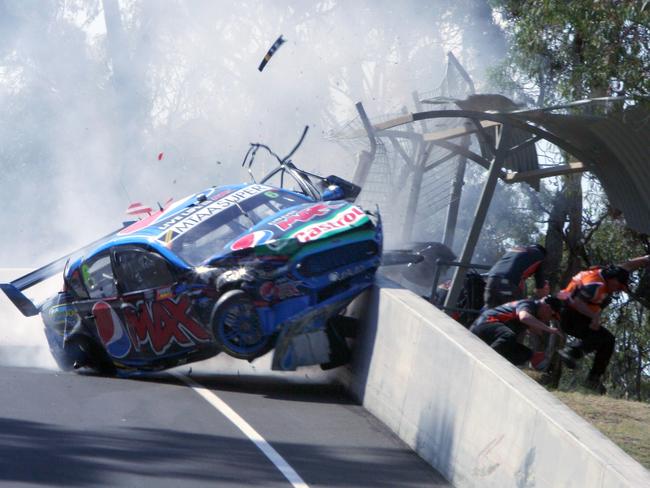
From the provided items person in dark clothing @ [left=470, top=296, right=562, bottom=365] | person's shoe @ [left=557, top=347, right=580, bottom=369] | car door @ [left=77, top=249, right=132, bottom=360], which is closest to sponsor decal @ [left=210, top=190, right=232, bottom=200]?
car door @ [left=77, top=249, right=132, bottom=360]

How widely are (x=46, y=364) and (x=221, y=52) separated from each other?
63.5 ft

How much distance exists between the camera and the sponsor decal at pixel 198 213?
12078 millimetres

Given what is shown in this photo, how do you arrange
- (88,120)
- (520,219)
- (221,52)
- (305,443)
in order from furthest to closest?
(88,120)
(221,52)
(520,219)
(305,443)

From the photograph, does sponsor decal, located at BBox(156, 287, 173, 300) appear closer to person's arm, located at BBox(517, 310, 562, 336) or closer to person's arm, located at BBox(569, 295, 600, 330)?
person's arm, located at BBox(517, 310, 562, 336)

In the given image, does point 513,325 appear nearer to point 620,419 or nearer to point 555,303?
point 555,303

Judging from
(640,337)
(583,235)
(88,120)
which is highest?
(88,120)

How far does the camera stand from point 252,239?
37.1 feet

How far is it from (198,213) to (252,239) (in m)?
1.20

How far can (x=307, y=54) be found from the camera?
29.6 meters

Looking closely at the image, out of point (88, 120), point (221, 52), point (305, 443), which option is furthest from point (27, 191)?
point (305, 443)

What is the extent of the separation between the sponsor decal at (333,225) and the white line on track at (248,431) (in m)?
1.78

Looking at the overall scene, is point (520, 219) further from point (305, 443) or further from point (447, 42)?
point (305, 443)

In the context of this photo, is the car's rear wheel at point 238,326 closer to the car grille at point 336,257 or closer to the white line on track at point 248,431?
the white line on track at point 248,431

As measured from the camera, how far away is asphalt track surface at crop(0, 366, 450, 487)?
7.55 metres
